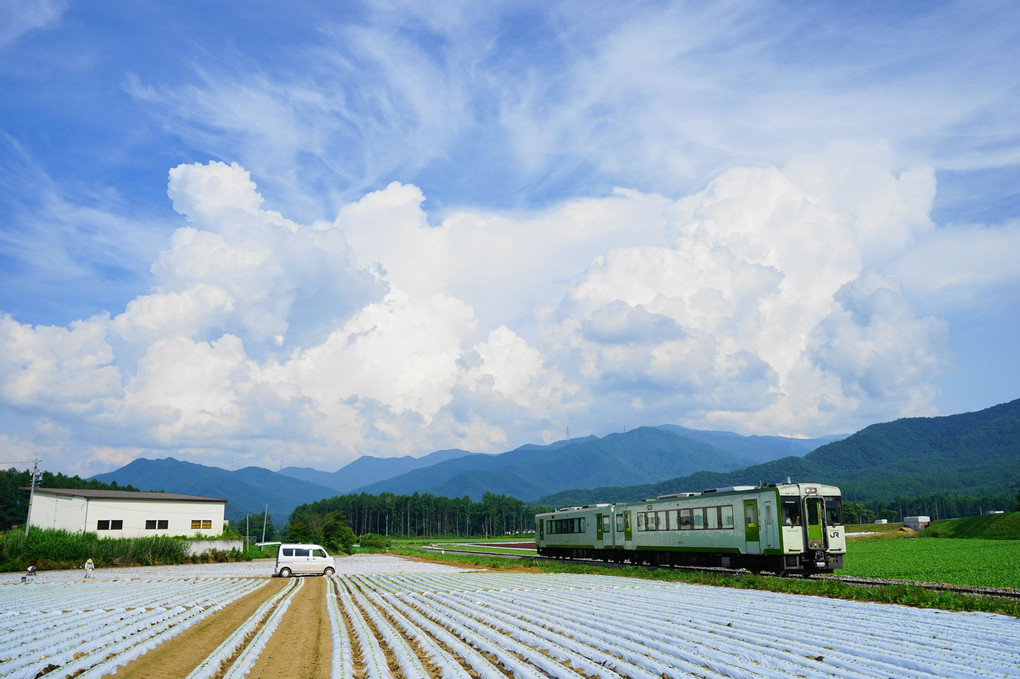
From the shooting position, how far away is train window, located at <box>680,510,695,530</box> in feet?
103

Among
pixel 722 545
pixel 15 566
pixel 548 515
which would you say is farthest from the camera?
pixel 548 515

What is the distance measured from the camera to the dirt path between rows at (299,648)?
1079 centimetres

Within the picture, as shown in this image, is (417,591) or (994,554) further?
(994,554)

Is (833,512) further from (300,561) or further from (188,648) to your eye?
(300,561)

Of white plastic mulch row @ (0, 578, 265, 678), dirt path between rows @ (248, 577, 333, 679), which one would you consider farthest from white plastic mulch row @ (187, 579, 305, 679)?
white plastic mulch row @ (0, 578, 265, 678)

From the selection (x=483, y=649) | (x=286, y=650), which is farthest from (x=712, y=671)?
(x=286, y=650)

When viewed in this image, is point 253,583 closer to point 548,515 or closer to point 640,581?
point 640,581

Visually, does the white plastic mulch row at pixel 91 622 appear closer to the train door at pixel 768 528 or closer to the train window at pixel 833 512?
the train door at pixel 768 528

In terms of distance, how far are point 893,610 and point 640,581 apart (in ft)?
39.1

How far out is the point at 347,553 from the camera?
7062cm

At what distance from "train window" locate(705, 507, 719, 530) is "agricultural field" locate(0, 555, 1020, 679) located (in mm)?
7788

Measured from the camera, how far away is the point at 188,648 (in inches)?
513

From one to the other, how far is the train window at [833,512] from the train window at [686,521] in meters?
6.50

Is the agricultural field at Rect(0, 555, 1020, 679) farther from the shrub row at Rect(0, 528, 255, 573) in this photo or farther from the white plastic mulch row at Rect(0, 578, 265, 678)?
the shrub row at Rect(0, 528, 255, 573)
